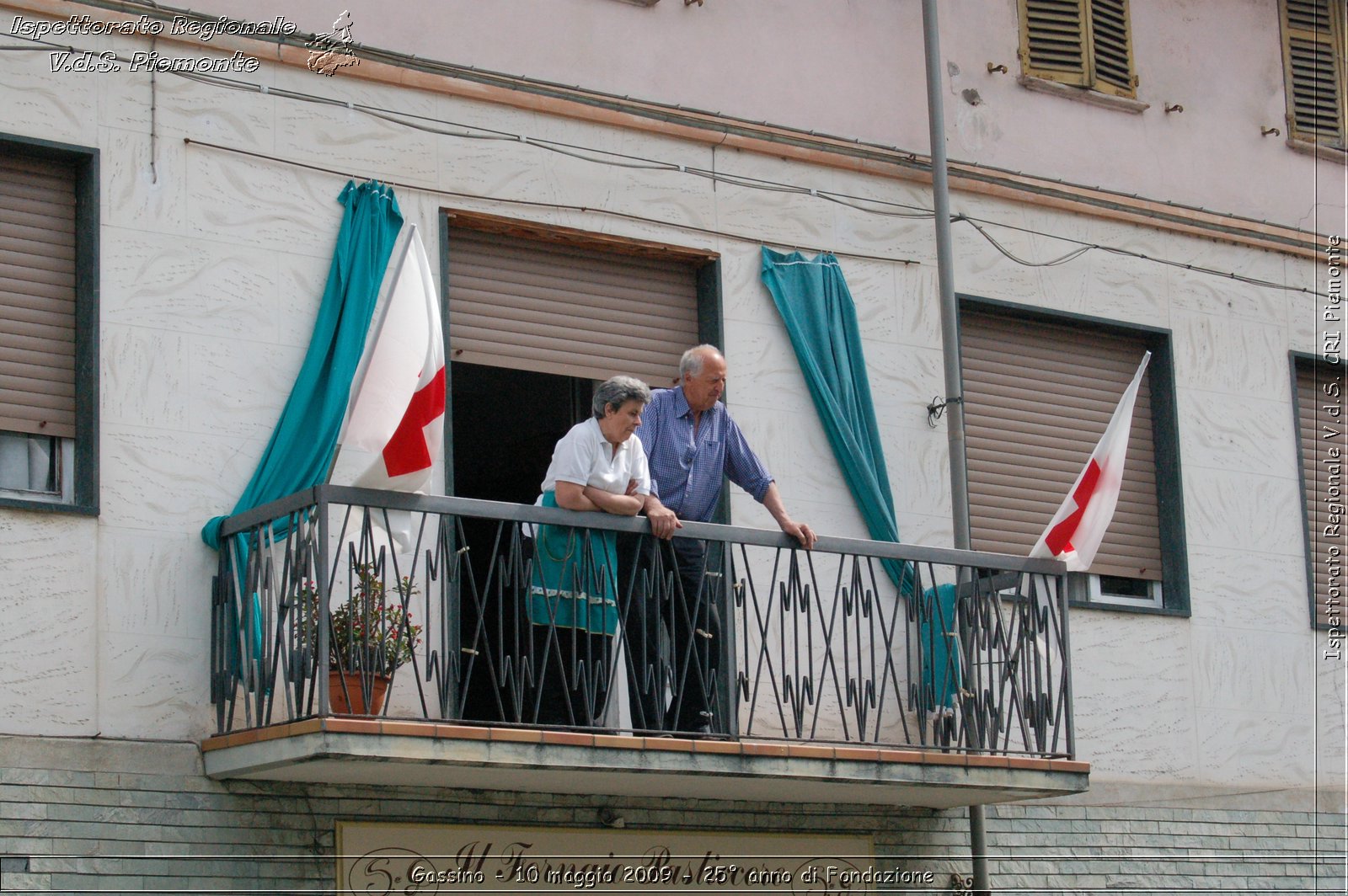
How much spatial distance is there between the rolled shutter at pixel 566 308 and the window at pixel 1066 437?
2.05 metres

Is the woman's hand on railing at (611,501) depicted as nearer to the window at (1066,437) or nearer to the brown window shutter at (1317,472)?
the window at (1066,437)

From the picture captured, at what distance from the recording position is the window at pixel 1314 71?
1516 cm

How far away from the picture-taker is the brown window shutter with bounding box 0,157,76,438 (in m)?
10.1

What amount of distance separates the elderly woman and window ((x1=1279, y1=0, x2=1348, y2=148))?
6946 millimetres

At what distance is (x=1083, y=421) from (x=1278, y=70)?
3400 mm

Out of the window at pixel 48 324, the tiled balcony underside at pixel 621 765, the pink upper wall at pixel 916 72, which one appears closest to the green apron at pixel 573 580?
the tiled balcony underside at pixel 621 765

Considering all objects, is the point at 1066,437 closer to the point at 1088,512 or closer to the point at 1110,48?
the point at 1088,512

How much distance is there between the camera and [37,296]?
33.5ft

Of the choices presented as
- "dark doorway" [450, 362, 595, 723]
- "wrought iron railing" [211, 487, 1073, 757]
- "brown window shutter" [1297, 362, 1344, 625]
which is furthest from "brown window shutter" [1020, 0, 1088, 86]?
"dark doorway" [450, 362, 595, 723]

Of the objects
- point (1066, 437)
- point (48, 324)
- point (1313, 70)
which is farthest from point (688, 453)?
point (1313, 70)

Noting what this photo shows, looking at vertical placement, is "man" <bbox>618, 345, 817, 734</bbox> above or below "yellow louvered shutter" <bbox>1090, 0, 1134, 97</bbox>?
below

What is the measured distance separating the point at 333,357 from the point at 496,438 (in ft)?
11.0

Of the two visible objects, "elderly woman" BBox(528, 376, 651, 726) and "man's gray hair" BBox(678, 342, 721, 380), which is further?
"man's gray hair" BBox(678, 342, 721, 380)

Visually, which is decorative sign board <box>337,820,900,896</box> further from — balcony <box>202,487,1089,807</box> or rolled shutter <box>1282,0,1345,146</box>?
rolled shutter <box>1282,0,1345,146</box>
